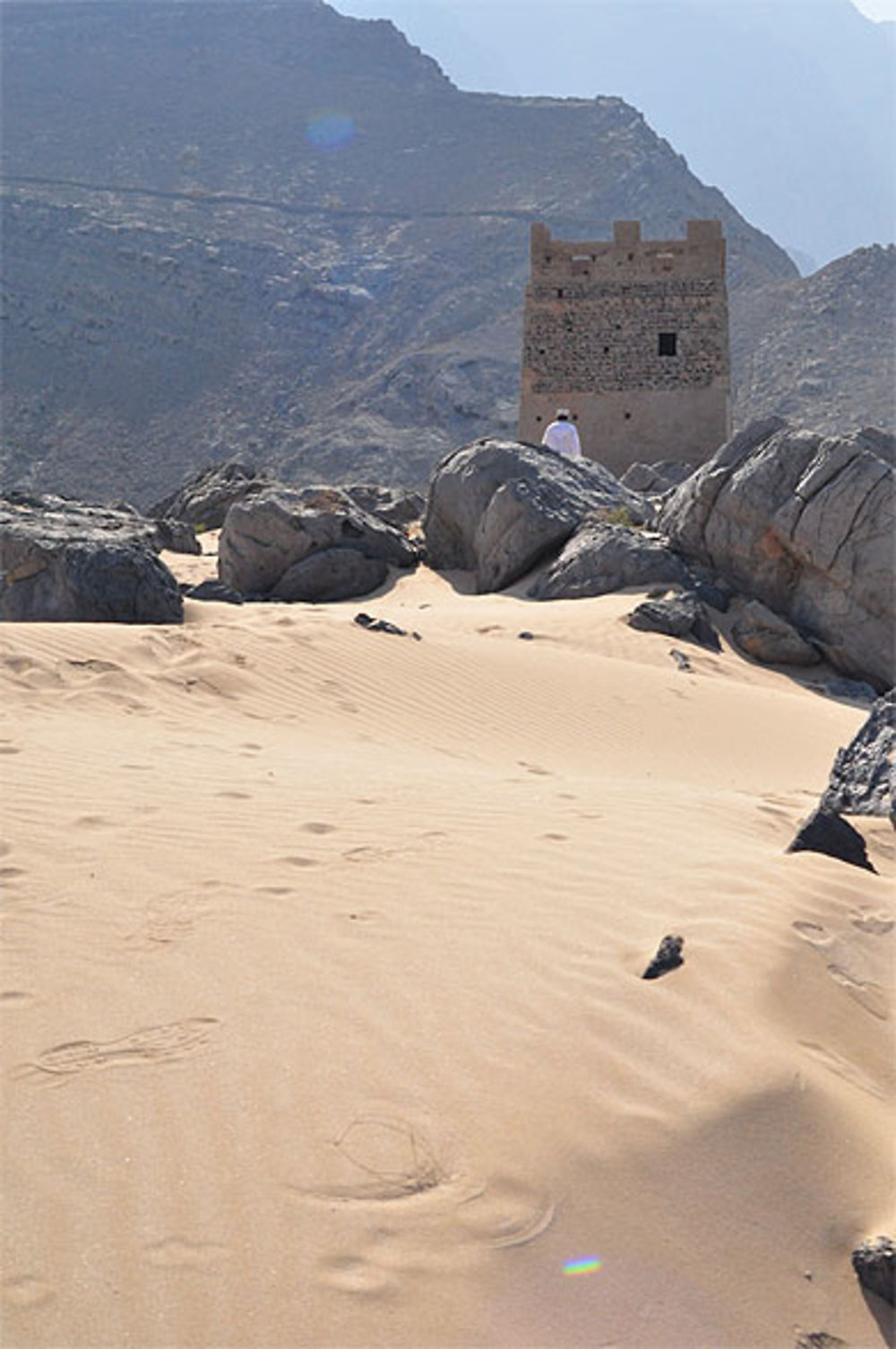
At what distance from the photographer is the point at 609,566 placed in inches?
491

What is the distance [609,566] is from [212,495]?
9.66 m

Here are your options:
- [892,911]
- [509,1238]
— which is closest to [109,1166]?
[509,1238]

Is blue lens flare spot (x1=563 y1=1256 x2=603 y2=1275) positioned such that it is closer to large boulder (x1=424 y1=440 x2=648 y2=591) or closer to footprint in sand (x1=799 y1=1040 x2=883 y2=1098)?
footprint in sand (x1=799 y1=1040 x2=883 y2=1098)

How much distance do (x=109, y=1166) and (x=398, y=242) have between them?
73.8 m

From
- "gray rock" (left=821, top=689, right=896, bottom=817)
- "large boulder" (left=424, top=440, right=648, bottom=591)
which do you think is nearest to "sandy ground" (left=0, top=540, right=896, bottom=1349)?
"gray rock" (left=821, top=689, right=896, bottom=817)

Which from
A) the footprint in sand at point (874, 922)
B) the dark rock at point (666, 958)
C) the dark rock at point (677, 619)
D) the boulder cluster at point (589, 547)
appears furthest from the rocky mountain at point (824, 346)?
the dark rock at point (666, 958)

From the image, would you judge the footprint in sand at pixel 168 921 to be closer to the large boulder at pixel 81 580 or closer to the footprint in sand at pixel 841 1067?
the footprint in sand at pixel 841 1067

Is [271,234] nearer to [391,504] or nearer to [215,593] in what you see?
[391,504]

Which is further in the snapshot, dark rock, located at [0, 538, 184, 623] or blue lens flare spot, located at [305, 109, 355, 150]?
blue lens flare spot, located at [305, 109, 355, 150]

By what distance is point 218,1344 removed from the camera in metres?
2.24

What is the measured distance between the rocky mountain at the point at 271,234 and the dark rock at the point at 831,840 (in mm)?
46499

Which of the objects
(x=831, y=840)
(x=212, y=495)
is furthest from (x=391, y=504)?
(x=831, y=840)

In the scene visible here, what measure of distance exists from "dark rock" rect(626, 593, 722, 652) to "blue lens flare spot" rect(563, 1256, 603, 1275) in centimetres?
886

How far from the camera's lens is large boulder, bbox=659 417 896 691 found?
1123 cm
